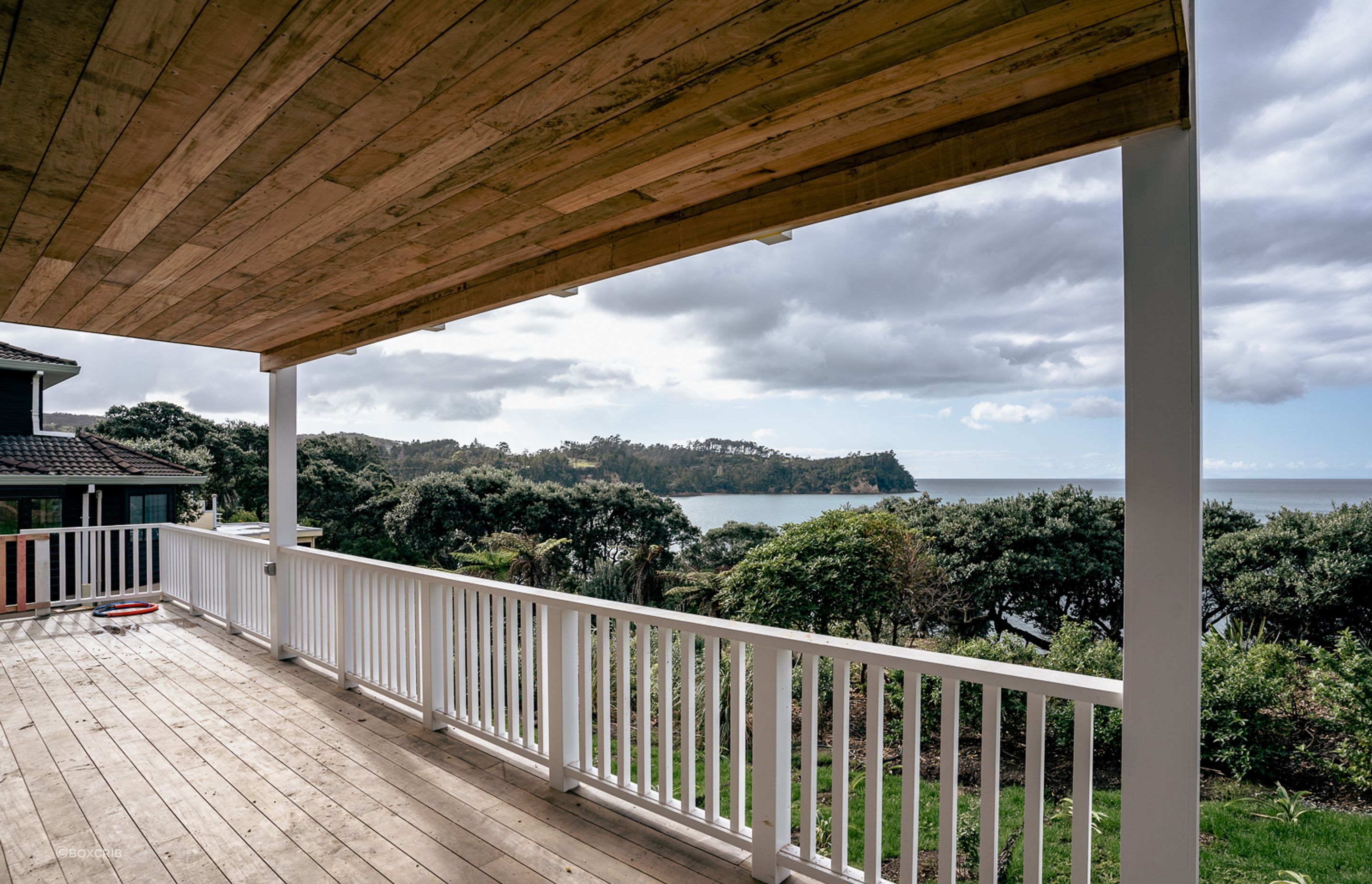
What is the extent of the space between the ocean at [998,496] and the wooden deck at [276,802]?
4599 millimetres

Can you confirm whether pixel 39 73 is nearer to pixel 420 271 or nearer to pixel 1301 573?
pixel 420 271

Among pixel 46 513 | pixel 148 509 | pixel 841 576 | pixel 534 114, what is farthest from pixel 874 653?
pixel 148 509

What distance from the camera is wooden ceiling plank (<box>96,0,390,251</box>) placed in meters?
1.30

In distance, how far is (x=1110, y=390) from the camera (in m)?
19.8

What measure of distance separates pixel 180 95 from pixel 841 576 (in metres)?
6.58

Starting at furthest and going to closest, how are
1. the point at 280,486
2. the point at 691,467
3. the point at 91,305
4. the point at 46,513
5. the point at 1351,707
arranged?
the point at 691,467 < the point at 46,513 < the point at 280,486 < the point at 1351,707 < the point at 91,305

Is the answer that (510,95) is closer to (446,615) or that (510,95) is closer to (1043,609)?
(446,615)

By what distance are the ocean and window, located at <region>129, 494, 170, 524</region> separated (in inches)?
387

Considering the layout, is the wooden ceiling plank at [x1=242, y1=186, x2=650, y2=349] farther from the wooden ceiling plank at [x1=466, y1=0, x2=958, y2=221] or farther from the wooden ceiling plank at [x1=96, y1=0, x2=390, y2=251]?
the wooden ceiling plank at [x1=96, y1=0, x2=390, y2=251]

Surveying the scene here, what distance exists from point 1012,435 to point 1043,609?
423 inches

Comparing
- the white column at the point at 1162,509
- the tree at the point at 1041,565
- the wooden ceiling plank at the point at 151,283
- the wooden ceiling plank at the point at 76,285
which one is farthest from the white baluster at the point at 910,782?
the tree at the point at 1041,565

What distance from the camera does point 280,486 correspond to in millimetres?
5105

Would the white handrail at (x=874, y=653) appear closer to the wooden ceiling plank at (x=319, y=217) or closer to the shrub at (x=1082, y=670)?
the wooden ceiling plank at (x=319, y=217)

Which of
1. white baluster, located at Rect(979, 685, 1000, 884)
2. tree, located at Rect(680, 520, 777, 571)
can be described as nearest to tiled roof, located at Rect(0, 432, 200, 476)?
tree, located at Rect(680, 520, 777, 571)
